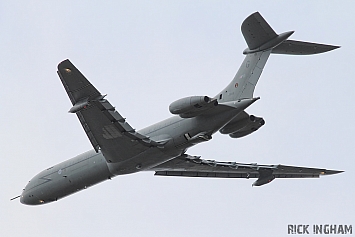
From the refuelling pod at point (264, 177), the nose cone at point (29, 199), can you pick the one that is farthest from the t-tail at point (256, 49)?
the nose cone at point (29, 199)

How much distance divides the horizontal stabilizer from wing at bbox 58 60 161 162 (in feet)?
32.3

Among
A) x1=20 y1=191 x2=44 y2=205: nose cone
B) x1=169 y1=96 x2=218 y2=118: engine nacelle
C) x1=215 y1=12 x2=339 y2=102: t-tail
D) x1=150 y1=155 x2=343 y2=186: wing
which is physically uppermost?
x1=215 y1=12 x2=339 y2=102: t-tail

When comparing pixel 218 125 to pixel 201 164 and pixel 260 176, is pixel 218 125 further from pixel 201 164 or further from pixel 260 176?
pixel 260 176

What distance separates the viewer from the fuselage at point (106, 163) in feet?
137

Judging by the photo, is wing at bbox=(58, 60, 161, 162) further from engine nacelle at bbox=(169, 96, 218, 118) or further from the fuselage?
engine nacelle at bbox=(169, 96, 218, 118)

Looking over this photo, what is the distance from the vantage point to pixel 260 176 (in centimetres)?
5191

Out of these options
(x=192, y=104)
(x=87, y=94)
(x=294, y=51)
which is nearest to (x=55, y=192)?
(x=87, y=94)

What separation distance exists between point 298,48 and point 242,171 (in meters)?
12.4

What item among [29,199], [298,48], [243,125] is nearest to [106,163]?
[29,199]

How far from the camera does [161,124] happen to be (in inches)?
1731

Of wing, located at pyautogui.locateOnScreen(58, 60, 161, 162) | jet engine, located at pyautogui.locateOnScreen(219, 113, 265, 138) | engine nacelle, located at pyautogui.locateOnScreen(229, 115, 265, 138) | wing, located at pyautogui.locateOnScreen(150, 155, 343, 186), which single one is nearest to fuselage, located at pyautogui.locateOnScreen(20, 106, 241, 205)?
wing, located at pyautogui.locateOnScreen(58, 60, 161, 162)

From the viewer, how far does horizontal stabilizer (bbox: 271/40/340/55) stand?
42781 mm

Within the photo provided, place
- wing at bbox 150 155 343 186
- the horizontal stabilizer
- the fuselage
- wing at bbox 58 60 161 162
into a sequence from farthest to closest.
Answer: wing at bbox 150 155 343 186 → the horizontal stabilizer → the fuselage → wing at bbox 58 60 161 162

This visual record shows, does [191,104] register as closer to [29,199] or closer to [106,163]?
[106,163]
